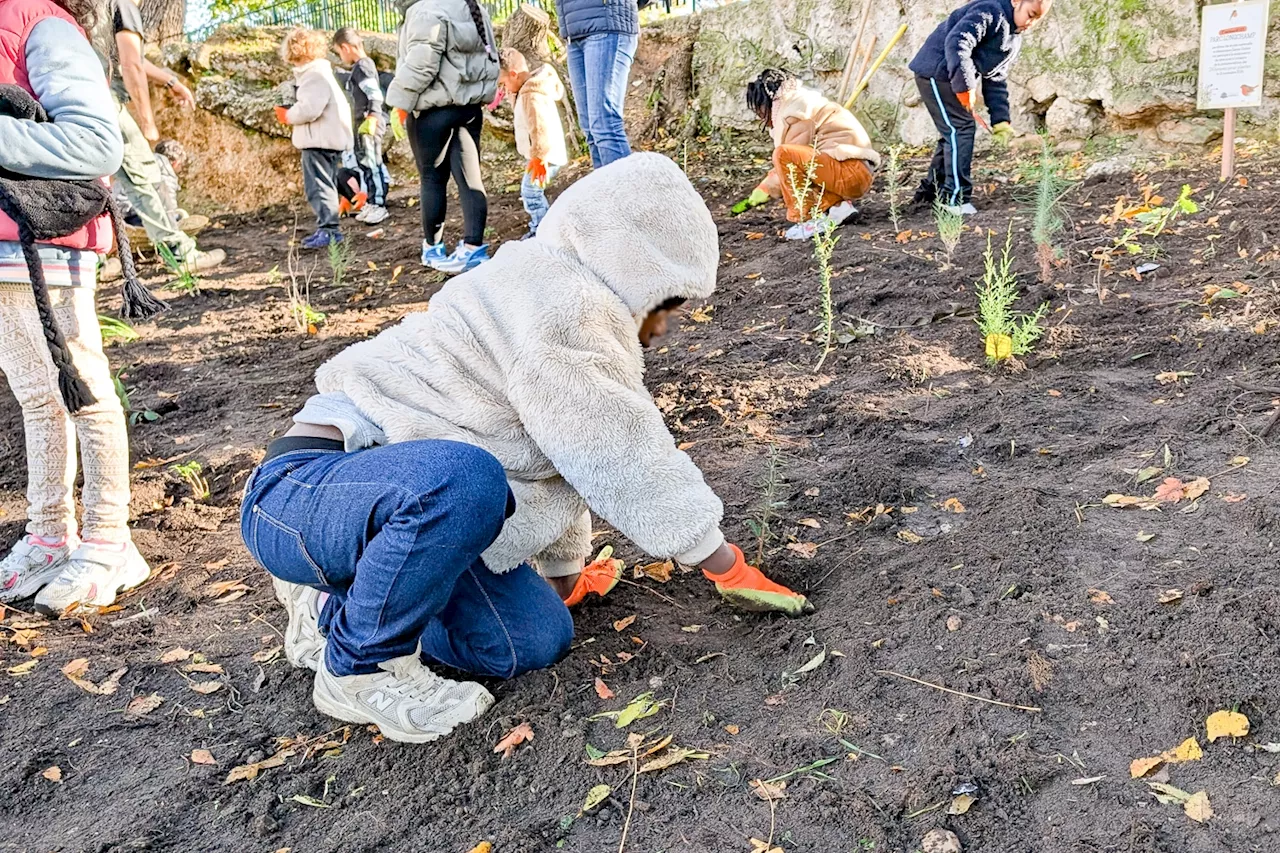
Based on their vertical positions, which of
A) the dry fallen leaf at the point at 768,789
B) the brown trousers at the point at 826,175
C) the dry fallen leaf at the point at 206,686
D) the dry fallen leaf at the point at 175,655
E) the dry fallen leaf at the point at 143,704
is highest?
the brown trousers at the point at 826,175

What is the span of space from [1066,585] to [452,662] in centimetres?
135

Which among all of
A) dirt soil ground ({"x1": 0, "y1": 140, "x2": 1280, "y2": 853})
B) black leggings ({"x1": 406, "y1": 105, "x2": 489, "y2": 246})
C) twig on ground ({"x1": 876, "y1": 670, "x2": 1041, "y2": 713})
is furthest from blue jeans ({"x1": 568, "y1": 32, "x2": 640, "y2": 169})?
twig on ground ({"x1": 876, "y1": 670, "x2": 1041, "y2": 713})

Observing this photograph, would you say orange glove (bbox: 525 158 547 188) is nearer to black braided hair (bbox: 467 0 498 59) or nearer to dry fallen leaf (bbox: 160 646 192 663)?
black braided hair (bbox: 467 0 498 59)


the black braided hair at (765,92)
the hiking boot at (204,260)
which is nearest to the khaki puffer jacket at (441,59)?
the black braided hair at (765,92)

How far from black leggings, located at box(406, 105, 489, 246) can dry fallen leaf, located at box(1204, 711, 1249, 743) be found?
4.60 meters

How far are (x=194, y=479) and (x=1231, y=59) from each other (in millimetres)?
5490

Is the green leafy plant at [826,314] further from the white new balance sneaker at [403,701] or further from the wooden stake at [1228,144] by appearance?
the wooden stake at [1228,144]

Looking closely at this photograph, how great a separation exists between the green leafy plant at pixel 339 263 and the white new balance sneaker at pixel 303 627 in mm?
3896

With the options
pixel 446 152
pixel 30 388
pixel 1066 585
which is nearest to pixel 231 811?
pixel 30 388

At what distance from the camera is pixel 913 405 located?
129 inches

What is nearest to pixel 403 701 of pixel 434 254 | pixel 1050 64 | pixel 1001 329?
pixel 1001 329

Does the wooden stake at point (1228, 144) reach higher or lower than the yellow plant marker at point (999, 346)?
higher

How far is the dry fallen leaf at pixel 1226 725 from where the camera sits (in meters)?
1.69

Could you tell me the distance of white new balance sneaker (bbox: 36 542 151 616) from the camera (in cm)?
264
